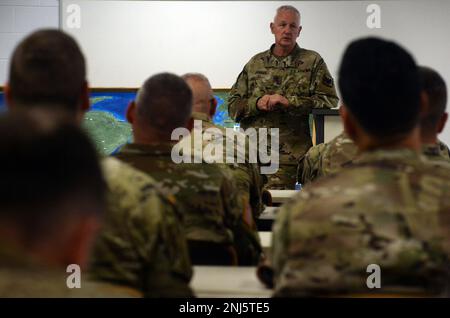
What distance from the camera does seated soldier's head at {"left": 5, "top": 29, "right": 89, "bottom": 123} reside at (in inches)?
67.0

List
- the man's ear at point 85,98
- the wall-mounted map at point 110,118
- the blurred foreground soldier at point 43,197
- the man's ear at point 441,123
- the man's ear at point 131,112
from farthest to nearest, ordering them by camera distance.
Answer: the wall-mounted map at point 110,118, the man's ear at point 441,123, the man's ear at point 131,112, the man's ear at point 85,98, the blurred foreground soldier at point 43,197

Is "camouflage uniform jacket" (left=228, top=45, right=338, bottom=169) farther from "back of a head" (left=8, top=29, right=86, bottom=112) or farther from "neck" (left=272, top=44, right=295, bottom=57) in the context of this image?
"back of a head" (left=8, top=29, right=86, bottom=112)

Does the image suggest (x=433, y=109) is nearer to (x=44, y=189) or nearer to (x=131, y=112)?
(x=131, y=112)

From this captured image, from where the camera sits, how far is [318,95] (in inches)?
179

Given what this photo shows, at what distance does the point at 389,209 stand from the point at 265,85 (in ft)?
11.0

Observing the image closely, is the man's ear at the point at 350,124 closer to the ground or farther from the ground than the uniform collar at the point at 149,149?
farther from the ground

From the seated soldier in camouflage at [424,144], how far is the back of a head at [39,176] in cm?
113

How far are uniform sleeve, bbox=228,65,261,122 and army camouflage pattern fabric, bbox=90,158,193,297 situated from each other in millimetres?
2985

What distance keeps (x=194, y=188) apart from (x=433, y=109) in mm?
882

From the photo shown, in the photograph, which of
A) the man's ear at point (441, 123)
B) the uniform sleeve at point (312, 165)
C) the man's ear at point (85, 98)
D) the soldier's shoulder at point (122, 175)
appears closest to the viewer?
the soldier's shoulder at point (122, 175)

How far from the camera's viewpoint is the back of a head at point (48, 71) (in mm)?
1701

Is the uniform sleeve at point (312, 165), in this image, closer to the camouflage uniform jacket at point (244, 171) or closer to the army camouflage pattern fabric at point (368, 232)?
the camouflage uniform jacket at point (244, 171)

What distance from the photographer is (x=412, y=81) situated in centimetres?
158

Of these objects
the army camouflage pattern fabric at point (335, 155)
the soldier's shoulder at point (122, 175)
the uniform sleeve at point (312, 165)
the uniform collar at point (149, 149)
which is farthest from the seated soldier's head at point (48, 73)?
the uniform sleeve at point (312, 165)
